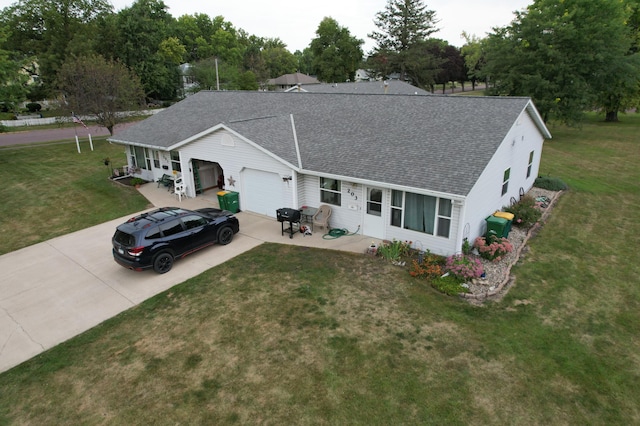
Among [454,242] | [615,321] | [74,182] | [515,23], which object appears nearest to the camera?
[615,321]

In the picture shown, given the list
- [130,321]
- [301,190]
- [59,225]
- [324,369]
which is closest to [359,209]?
[301,190]

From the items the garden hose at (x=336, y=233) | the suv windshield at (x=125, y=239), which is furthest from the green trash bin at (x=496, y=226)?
the suv windshield at (x=125, y=239)

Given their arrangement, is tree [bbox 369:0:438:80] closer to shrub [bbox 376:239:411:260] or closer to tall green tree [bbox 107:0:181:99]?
tall green tree [bbox 107:0:181:99]

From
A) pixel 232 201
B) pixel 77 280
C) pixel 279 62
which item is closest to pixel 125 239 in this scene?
pixel 77 280

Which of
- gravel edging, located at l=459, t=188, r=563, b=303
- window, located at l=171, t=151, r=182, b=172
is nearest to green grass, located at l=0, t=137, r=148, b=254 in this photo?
window, located at l=171, t=151, r=182, b=172

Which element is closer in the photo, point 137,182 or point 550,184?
point 550,184

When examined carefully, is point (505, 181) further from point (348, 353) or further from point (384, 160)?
point (348, 353)

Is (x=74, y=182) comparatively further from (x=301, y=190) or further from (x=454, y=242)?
(x=454, y=242)
